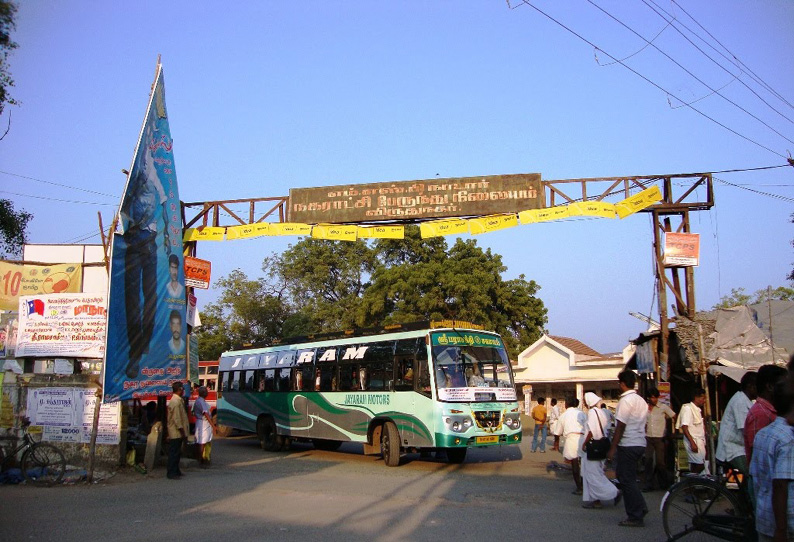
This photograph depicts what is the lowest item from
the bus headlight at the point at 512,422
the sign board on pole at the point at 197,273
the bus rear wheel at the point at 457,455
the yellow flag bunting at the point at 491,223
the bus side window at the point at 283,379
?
the bus rear wheel at the point at 457,455

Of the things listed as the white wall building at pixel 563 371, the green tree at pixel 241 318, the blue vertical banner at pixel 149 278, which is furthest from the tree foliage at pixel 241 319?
the blue vertical banner at pixel 149 278

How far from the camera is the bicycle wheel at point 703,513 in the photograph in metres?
6.37

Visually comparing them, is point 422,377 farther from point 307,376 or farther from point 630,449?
point 630,449

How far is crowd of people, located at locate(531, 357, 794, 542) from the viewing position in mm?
3990

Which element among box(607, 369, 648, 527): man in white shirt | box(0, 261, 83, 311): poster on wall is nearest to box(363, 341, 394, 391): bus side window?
box(607, 369, 648, 527): man in white shirt

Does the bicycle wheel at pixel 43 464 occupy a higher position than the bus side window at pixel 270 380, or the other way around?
the bus side window at pixel 270 380

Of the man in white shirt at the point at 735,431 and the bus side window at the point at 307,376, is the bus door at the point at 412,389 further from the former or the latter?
the man in white shirt at the point at 735,431

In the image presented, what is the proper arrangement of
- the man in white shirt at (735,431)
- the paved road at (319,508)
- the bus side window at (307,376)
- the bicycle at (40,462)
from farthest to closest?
the bus side window at (307,376)
the bicycle at (40,462)
the paved road at (319,508)
the man in white shirt at (735,431)

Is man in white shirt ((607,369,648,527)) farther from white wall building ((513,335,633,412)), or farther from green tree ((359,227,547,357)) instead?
green tree ((359,227,547,357))

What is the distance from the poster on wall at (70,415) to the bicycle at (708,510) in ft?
32.6

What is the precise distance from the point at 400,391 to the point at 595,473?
6481mm

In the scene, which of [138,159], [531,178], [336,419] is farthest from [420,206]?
[138,159]

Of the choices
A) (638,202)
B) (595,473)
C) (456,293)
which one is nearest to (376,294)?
(456,293)

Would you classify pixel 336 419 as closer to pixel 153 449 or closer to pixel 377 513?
pixel 153 449
